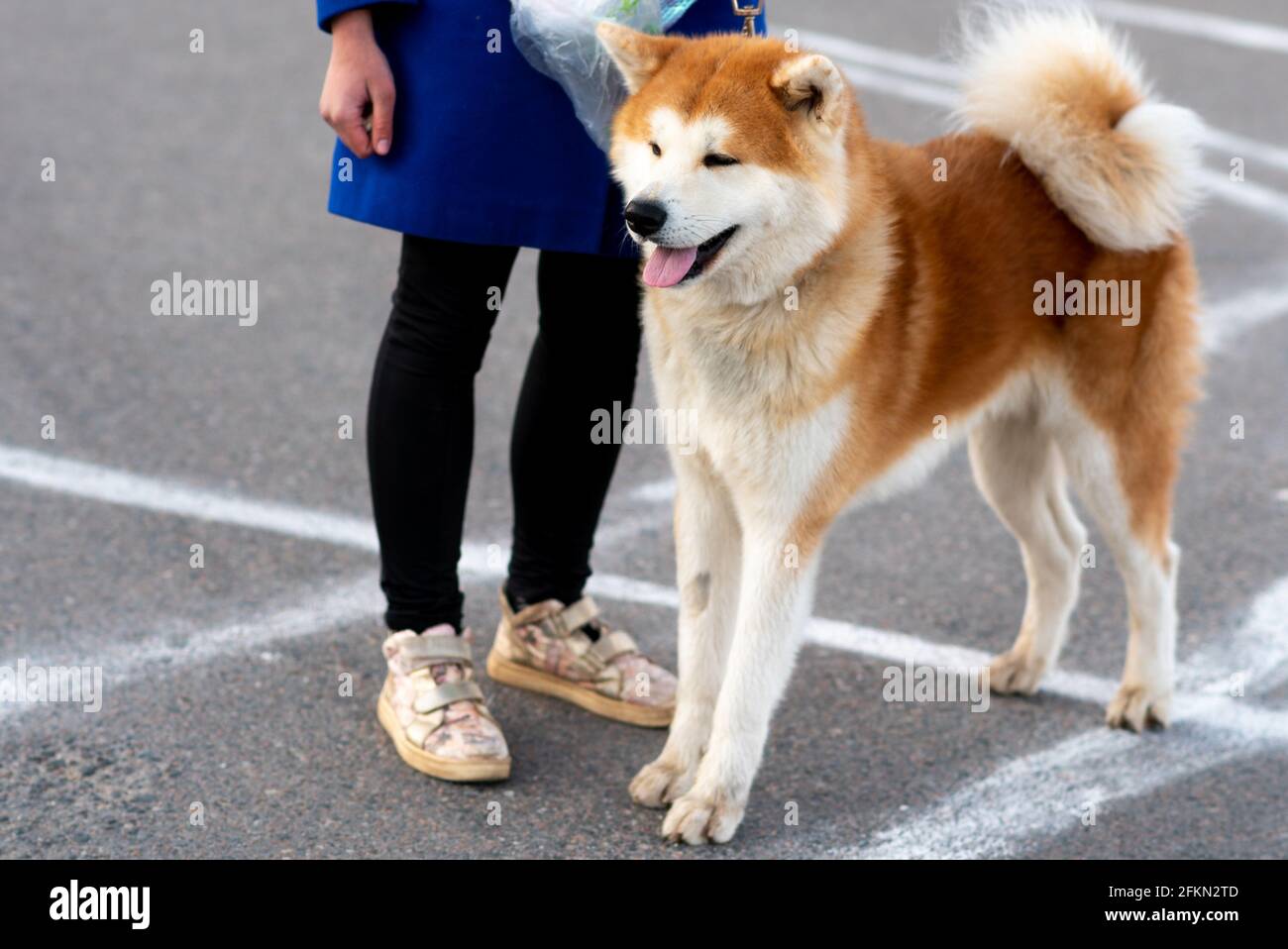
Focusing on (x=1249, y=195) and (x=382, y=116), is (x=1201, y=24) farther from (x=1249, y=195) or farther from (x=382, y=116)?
(x=382, y=116)

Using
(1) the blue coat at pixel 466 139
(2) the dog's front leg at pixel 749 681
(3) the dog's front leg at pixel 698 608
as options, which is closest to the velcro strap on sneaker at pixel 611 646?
(3) the dog's front leg at pixel 698 608

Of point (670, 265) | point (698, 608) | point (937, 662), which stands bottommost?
point (937, 662)

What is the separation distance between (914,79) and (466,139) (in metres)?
5.61

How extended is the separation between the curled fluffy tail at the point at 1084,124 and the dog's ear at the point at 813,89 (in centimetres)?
76

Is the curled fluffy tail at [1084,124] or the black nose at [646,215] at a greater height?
the curled fluffy tail at [1084,124]

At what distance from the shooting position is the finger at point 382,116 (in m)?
3.05

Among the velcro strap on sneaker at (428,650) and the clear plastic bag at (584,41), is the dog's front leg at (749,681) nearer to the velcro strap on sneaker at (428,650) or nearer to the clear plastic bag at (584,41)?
the velcro strap on sneaker at (428,650)

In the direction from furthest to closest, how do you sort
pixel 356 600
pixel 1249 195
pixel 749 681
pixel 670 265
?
1. pixel 1249 195
2. pixel 356 600
3. pixel 749 681
4. pixel 670 265

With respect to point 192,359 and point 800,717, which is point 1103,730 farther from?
point 192,359

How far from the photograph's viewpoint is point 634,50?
300cm

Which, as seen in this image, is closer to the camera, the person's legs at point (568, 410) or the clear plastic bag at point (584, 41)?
the clear plastic bag at point (584, 41)

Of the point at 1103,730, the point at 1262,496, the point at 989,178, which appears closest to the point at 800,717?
the point at 1103,730

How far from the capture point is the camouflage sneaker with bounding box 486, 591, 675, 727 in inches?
141

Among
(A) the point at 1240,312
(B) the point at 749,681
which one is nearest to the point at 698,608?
(B) the point at 749,681
